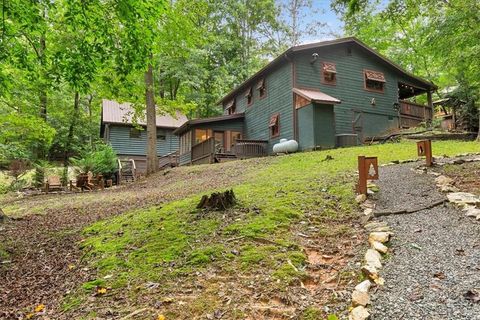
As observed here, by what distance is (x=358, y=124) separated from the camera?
18125 millimetres

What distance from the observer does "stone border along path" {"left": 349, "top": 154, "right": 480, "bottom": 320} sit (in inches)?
100

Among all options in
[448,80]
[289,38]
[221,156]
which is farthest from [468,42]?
[289,38]

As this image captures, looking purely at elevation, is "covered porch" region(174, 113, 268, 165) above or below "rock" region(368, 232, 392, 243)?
above

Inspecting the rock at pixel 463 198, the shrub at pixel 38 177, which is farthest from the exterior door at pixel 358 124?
the shrub at pixel 38 177

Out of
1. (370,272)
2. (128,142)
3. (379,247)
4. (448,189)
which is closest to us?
(370,272)

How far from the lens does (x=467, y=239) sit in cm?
371

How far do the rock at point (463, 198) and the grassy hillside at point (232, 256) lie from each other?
55.0 inches

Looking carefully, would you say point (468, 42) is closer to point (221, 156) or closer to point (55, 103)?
point (221, 156)

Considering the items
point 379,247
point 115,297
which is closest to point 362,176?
point 379,247

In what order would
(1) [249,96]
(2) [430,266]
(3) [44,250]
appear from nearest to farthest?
(2) [430,266]
(3) [44,250]
(1) [249,96]

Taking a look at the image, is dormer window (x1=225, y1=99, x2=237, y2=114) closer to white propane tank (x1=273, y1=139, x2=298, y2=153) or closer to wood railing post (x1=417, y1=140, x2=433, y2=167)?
white propane tank (x1=273, y1=139, x2=298, y2=153)

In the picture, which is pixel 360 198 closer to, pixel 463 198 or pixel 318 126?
pixel 463 198

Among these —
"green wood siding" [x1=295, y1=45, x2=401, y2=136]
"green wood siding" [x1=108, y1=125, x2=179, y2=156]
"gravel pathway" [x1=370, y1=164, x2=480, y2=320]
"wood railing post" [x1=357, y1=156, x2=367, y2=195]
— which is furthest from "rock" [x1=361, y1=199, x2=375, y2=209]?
"green wood siding" [x1=108, y1=125, x2=179, y2=156]

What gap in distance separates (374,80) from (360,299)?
61.2ft
